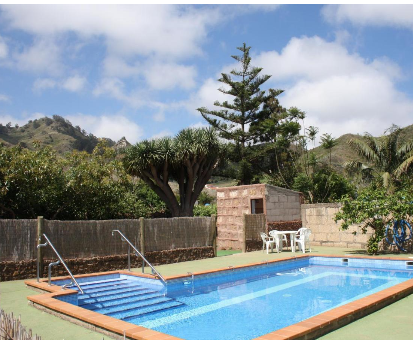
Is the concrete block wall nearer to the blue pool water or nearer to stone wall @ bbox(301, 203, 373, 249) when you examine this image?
stone wall @ bbox(301, 203, 373, 249)

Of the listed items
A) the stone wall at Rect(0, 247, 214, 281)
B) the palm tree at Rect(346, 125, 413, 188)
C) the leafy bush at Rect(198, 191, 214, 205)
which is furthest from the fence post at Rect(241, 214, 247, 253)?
the leafy bush at Rect(198, 191, 214, 205)

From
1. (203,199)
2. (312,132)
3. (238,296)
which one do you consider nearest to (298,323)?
(238,296)

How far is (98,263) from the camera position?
1009 centimetres

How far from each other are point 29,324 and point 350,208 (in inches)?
370

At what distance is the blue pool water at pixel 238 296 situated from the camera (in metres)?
6.39

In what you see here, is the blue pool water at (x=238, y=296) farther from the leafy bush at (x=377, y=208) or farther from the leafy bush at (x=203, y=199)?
the leafy bush at (x=203, y=199)

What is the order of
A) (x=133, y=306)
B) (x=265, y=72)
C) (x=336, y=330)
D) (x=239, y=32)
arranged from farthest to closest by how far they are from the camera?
(x=265, y=72), (x=239, y=32), (x=133, y=306), (x=336, y=330)

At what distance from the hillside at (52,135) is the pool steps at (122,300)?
36618mm

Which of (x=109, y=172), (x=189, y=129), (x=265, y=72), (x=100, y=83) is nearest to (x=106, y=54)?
(x=100, y=83)

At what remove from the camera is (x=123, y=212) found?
1662 centimetres

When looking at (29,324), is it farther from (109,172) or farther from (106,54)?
(106,54)

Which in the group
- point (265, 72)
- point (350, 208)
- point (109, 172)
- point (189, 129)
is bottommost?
point (350, 208)

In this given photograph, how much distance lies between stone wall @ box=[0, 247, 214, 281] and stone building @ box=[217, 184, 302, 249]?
288cm

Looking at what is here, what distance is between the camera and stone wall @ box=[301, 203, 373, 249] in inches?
577
